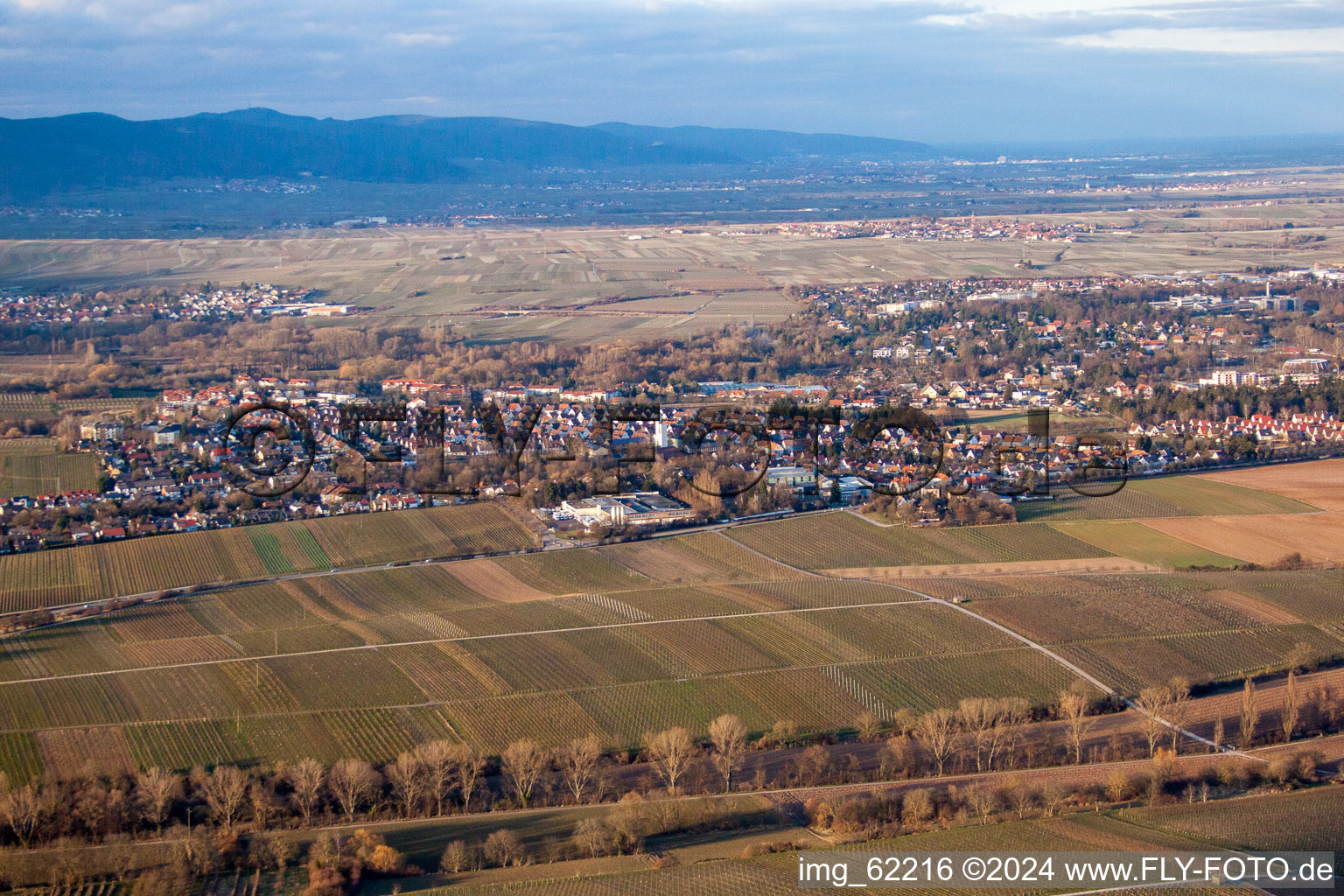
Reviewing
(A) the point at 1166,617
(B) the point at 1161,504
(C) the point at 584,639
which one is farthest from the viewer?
(B) the point at 1161,504

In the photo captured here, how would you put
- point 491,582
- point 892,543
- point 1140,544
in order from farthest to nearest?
Result: point 892,543 < point 1140,544 < point 491,582

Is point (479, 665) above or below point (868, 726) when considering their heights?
above

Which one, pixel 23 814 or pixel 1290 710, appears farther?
pixel 1290 710

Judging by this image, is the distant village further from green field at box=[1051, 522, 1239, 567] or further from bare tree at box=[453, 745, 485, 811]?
bare tree at box=[453, 745, 485, 811]

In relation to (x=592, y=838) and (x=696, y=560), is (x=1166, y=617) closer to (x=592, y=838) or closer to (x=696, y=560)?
(x=696, y=560)

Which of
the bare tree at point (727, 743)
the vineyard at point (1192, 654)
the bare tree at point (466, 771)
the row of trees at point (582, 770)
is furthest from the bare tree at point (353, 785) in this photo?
the vineyard at point (1192, 654)

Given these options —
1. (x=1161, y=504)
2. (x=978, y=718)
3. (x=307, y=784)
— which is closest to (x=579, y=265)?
(x=1161, y=504)

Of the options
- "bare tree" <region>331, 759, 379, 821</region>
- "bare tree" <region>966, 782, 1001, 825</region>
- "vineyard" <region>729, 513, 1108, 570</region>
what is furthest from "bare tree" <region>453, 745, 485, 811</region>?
"vineyard" <region>729, 513, 1108, 570</region>

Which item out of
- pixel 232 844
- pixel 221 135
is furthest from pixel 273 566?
pixel 221 135
